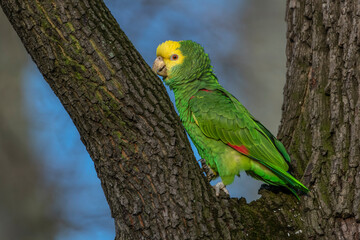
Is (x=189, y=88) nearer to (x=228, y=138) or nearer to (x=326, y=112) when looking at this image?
(x=228, y=138)

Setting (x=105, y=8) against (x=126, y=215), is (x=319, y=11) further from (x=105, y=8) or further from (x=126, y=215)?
(x=126, y=215)

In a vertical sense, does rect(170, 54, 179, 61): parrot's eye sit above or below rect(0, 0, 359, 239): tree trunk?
above

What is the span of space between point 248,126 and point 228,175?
1.38 feet

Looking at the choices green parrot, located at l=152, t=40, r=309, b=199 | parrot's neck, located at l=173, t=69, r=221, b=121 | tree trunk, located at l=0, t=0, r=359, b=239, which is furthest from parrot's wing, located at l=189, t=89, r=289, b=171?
tree trunk, located at l=0, t=0, r=359, b=239

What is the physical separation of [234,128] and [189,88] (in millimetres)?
619

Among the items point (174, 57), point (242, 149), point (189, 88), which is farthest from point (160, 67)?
Result: point (242, 149)

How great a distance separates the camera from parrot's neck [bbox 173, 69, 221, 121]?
3.44m

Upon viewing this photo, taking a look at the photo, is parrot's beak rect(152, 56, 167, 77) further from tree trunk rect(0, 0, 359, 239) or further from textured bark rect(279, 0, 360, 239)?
tree trunk rect(0, 0, 359, 239)

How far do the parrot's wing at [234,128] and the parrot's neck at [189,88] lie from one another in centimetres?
15

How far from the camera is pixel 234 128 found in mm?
3158

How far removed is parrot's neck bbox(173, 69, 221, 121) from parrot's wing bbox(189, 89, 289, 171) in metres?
0.15

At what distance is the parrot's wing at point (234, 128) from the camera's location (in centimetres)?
308

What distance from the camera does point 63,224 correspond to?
609cm

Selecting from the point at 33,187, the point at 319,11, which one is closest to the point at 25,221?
the point at 33,187
